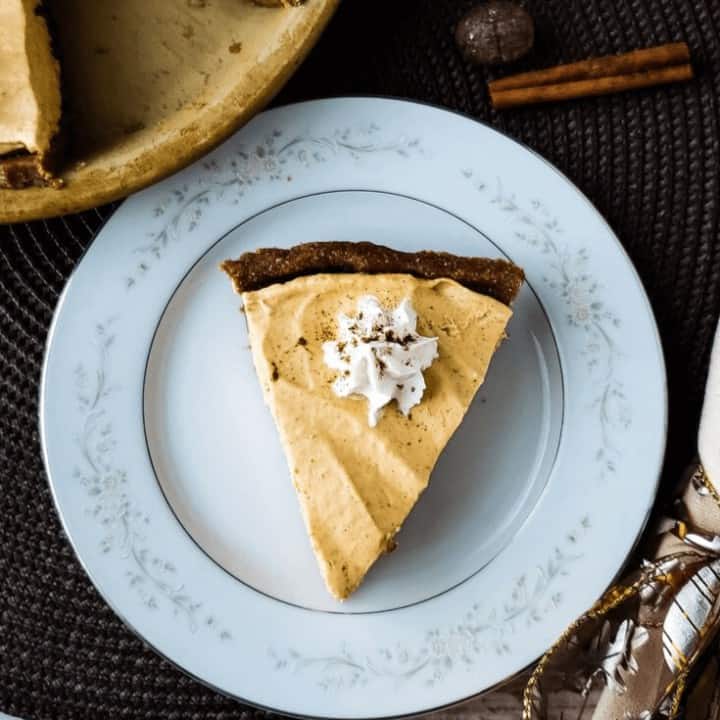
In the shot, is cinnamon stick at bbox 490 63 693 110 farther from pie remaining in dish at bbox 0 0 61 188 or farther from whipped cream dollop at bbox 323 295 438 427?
pie remaining in dish at bbox 0 0 61 188

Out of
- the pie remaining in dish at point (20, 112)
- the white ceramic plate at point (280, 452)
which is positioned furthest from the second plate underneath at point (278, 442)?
the pie remaining in dish at point (20, 112)

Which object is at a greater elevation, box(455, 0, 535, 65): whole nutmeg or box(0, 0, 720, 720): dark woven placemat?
box(455, 0, 535, 65): whole nutmeg

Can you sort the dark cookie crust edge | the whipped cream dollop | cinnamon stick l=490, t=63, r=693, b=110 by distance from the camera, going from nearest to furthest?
1. the whipped cream dollop
2. the dark cookie crust edge
3. cinnamon stick l=490, t=63, r=693, b=110

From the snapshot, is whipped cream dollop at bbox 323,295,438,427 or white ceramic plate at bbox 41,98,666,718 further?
white ceramic plate at bbox 41,98,666,718

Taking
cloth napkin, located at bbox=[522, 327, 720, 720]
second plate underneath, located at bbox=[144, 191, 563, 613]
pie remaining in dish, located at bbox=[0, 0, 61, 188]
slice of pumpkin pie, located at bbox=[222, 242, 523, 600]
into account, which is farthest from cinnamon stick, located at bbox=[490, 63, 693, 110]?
pie remaining in dish, located at bbox=[0, 0, 61, 188]

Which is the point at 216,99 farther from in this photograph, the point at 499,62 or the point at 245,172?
the point at 499,62

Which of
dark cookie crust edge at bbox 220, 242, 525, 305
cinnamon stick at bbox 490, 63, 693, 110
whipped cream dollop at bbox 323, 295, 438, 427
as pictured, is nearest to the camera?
whipped cream dollop at bbox 323, 295, 438, 427

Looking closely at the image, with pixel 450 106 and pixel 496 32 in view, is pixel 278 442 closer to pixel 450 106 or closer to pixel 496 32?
pixel 450 106

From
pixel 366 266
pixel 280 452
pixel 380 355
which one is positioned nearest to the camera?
pixel 380 355

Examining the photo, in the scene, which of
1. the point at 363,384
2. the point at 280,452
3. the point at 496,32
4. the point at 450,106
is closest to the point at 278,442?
the point at 280,452
